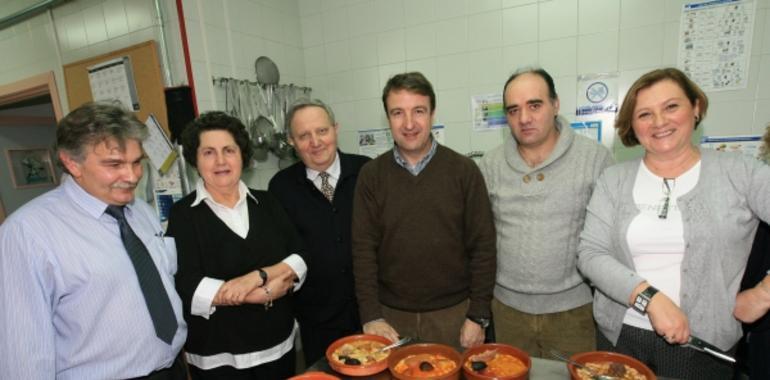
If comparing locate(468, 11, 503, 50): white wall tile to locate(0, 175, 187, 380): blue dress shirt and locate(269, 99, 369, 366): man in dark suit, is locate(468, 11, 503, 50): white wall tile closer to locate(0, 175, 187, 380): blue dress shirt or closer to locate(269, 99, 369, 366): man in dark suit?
locate(269, 99, 369, 366): man in dark suit

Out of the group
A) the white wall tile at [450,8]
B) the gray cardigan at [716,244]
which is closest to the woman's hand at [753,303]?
the gray cardigan at [716,244]

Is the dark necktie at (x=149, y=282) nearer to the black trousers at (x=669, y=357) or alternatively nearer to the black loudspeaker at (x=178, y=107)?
the black loudspeaker at (x=178, y=107)

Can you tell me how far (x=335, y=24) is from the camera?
2.97m

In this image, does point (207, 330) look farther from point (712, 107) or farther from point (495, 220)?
point (712, 107)

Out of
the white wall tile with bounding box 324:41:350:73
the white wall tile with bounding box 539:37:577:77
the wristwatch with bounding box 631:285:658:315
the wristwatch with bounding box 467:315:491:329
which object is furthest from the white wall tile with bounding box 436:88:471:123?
the wristwatch with bounding box 631:285:658:315

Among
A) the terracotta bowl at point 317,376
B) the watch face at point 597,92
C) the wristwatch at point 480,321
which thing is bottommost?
the wristwatch at point 480,321

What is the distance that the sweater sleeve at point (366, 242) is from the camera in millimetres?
1551

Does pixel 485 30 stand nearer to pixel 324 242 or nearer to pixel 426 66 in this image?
pixel 426 66

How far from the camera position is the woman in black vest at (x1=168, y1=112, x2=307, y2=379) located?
4.56 feet

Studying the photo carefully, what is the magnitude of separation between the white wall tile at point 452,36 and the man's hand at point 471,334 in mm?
1842

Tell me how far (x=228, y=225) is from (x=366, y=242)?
1.75 feet

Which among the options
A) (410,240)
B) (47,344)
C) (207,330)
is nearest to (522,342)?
(410,240)

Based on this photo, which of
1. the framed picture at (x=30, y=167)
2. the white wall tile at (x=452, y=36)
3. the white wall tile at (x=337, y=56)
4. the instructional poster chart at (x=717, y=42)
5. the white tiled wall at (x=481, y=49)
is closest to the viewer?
the instructional poster chart at (x=717, y=42)

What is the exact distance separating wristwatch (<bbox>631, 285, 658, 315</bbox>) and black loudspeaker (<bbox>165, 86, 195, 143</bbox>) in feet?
7.46
